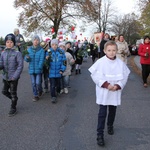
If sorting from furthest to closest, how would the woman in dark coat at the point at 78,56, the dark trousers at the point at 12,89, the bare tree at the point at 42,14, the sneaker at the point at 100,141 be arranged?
the bare tree at the point at 42,14
the woman in dark coat at the point at 78,56
the dark trousers at the point at 12,89
the sneaker at the point at 100,141

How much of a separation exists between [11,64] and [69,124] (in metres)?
1.77

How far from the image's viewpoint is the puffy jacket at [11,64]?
555cm

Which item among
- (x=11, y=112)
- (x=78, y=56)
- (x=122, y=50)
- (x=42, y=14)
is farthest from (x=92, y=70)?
(x=42, y=14)

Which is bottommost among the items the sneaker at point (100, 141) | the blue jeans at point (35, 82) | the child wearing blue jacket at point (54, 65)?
the sneaker at point (100, 141)

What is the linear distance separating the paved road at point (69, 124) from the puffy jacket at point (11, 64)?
85 cm

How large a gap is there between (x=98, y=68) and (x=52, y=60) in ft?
9.07

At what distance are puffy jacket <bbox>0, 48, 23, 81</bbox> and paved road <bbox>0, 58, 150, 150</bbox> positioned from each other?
2.79ft

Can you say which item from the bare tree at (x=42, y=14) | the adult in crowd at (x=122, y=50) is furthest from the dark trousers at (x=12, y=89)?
the bare tree at (x=42, y=14)

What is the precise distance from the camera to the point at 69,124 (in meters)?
5.04

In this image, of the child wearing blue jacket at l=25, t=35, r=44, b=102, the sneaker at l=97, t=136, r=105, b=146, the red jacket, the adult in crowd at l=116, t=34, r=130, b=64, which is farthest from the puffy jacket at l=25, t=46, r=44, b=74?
the adult in crowd at l=116, t=34, r=130, b=64

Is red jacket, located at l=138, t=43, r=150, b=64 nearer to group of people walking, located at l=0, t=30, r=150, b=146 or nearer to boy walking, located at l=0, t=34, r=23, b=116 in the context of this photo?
group of people walking, located at l=0, t=30, r=150, b=146

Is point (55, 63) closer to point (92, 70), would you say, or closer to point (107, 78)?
point (92, 70)

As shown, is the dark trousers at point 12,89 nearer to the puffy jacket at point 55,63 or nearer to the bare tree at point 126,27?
the puffy jacket at point 55,63

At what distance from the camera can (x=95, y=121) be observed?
17.0ft
